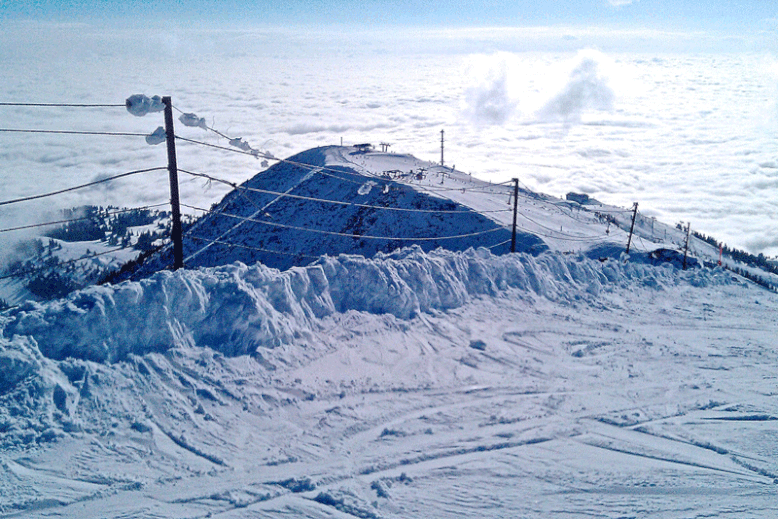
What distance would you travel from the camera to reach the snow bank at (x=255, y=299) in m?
7.54

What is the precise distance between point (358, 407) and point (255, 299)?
2660 millimetres

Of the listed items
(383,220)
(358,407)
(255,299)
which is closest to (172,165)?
(255,299)

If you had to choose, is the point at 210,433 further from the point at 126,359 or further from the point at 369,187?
the point at 369,187

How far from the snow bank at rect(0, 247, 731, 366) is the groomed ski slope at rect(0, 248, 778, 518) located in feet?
0.12

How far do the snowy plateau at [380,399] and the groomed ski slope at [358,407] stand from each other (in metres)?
0.03

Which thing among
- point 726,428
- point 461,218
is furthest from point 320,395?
point 461,218

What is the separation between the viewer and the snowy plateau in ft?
19.7

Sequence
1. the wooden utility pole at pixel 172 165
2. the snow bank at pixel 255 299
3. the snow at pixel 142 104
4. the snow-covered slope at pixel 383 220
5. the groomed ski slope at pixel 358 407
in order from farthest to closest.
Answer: the snow-covered slope at pixel 383 220, the wooden utility pole at pixel 172 165, the snow at pixel 142 104, the snow bank at pixel 255 299, the groomed ski slope at pixel 358 407

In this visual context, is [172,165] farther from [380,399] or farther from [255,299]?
[380,399]

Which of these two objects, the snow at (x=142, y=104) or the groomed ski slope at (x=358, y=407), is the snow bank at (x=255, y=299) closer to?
the groomed ski slope at (x=358, y=407)

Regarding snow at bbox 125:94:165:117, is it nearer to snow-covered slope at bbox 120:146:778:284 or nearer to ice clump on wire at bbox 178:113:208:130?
ice clump on wire at bbox 178:113:208:130

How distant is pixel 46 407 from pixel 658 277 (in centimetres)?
1444

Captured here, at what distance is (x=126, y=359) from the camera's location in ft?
24.9

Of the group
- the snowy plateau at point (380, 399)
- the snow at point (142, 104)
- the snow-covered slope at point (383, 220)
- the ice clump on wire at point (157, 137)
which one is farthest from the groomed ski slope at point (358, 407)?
the snow-covered slope at point (383, 220)
